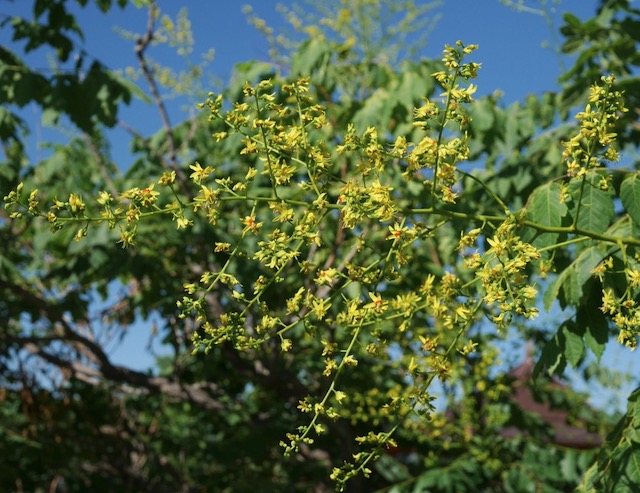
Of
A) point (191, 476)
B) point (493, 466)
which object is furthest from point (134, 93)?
point (191, 476)

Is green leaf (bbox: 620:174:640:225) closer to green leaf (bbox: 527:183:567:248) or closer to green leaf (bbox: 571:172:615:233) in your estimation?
green leaf (bbox: 571:172:615:233)

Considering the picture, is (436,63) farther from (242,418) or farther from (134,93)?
(242,418)

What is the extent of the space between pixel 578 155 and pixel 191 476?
6169mm

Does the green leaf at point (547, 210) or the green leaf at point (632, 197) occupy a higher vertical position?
the green leaf at point (632, 197)

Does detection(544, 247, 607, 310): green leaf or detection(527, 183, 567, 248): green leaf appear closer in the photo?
detection(527, 183, 567, 248): green leaf

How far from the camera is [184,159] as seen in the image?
5.93 m

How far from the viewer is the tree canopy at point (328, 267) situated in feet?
5.28

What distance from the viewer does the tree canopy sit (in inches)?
63.4

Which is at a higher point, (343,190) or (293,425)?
(293,425)

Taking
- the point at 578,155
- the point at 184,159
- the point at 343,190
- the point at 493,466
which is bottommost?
the point at 343,190

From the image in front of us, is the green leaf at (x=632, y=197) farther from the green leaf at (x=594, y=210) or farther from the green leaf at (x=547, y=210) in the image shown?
the green leaf at (x=547, y=210)

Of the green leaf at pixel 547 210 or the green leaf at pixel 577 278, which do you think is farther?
the green leaf at pixel 577 278

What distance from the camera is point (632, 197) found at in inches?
80.9

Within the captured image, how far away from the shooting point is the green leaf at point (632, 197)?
6.70ft
